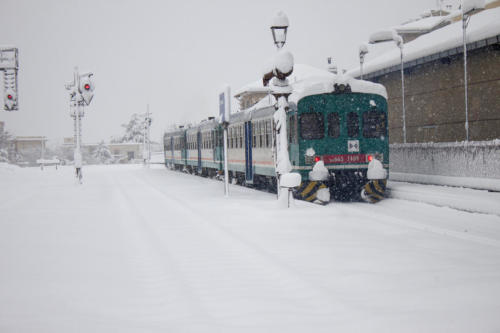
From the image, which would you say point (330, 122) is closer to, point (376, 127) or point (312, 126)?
point (312, 126)

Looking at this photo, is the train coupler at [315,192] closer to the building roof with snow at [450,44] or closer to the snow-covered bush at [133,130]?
the building roof with snow at [450,44]

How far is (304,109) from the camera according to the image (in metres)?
15.6

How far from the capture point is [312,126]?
15633mm

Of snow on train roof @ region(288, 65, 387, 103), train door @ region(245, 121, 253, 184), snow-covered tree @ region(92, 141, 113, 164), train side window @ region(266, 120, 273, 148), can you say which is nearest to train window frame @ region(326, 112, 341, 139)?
snow on train roof @ region(288, 65, 387, 103)

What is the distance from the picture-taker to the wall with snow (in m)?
15.6

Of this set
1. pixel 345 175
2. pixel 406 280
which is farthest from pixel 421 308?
pixel 345 175

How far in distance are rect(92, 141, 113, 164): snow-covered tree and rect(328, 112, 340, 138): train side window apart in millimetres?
103246

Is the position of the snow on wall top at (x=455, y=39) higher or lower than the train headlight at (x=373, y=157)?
higher

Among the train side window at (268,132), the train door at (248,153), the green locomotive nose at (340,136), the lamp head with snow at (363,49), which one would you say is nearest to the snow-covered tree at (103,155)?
the lamp head with snow at (363,49)

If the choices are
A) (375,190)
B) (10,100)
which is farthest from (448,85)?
(10,100)

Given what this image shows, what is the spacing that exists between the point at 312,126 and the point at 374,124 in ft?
6.08

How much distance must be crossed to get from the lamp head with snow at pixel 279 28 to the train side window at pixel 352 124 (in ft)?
11.9

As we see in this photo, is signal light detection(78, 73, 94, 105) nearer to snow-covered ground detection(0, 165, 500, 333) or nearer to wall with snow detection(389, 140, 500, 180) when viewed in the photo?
wall with snow detection(389, 140, 500, 180)

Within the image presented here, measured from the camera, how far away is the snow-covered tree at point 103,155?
11479cm
